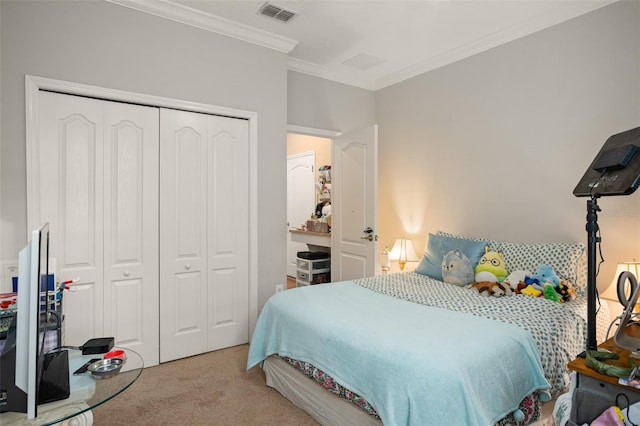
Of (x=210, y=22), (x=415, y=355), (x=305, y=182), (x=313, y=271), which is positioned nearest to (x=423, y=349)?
(x=415, y=355)

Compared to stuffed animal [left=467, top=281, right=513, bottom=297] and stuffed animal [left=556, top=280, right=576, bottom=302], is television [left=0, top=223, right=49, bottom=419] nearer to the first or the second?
stuffed animal [left=467, top=281, right=513, bottom=297]

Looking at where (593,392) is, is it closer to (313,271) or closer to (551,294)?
(551,294)

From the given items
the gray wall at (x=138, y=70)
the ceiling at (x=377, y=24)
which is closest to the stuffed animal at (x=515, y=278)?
the gray wall at (x=138, y=70)

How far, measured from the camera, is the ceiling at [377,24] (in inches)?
112

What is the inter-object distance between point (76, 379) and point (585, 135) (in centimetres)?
354

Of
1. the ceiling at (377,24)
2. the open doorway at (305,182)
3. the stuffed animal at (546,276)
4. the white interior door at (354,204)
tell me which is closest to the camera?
the stuffed animal at (546,276)

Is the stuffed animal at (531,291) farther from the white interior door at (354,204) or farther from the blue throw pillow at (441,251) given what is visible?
the white interior door at (354,204)

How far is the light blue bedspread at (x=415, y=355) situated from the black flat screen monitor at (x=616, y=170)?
832 millimetres

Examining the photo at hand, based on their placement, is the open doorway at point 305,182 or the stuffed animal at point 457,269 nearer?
the stuffed animal at point 457,269

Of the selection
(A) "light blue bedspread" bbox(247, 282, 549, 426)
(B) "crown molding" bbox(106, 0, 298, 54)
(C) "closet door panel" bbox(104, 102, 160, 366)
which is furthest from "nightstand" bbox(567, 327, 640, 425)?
(B) "crown molding" bbox(106, 0, 298, 54)

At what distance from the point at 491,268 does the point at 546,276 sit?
1.25 ft

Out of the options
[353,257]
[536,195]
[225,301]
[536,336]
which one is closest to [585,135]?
[536,195]

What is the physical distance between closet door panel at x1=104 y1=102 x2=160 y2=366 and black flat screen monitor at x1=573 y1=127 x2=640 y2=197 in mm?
2782

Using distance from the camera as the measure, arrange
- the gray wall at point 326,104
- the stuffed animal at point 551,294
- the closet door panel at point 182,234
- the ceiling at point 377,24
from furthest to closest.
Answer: the gray wall at point 326,104, the closet door panel at point 182,234, the ceiling at point 377,24, the stuffed animal at point 551,294
